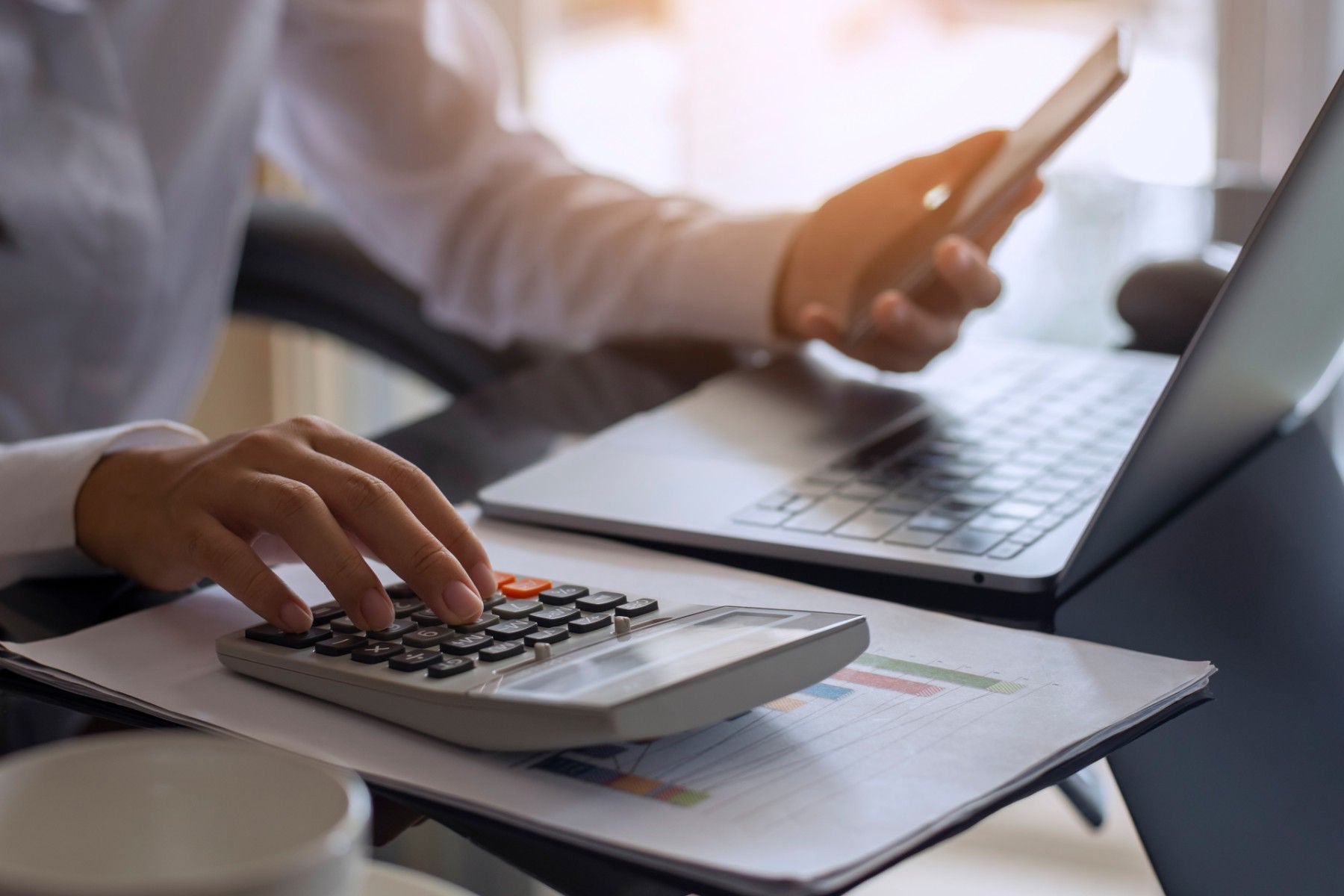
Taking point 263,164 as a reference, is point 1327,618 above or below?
below

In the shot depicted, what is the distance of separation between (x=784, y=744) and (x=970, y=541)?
17 cm

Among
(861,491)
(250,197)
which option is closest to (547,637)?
(861,491)

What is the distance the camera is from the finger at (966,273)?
65 centimetres

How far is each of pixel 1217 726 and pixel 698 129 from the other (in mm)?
1599

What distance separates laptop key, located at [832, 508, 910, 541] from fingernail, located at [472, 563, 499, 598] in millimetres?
143

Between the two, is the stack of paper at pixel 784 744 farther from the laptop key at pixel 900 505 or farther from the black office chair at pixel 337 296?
the black office chair at pixel 337 296

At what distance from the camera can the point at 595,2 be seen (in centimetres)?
196

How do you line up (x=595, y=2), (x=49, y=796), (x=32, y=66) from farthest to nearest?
1. (x=595, y=2)
2. (x=32, y=66)
3. (x=49, y=796)

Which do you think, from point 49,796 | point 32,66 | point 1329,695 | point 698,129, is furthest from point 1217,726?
point 698,129

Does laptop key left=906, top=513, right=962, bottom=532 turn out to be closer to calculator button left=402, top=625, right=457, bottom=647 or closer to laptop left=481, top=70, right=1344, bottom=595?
laptop left=481, top=70, right=1344, bottom=595

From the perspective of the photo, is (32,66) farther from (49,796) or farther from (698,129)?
(698,129)

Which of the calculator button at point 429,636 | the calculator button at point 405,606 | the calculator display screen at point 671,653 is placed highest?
the calculator display screen at point 671,653

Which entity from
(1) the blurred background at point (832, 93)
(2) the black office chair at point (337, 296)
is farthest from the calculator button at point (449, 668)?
(1) the blurred background at point (832, 93)

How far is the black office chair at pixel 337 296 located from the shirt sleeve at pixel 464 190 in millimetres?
26
